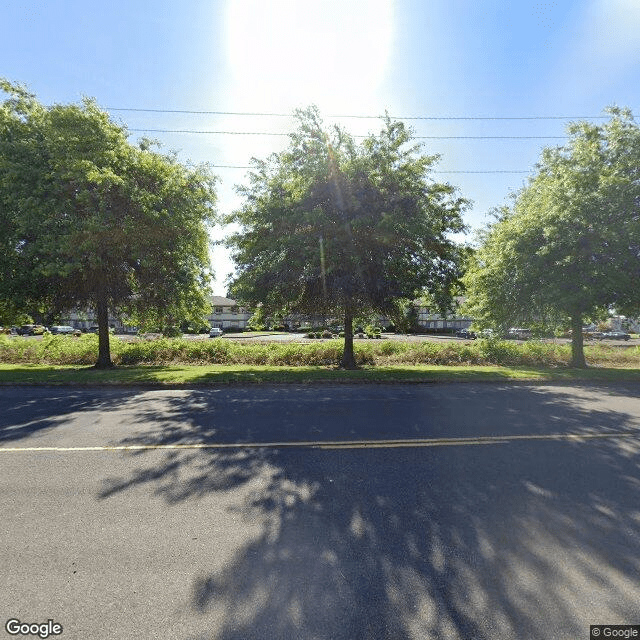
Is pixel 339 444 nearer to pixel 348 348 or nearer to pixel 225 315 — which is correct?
pixel 348 348

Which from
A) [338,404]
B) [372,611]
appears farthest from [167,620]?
[338,404]

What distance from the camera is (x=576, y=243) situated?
1528 cm

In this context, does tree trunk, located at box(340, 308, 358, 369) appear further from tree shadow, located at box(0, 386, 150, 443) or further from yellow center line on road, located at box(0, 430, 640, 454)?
yellow center line on road, located at box(0, 430, 640, 454)

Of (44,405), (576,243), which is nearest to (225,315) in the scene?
(576,243)

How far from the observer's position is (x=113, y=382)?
12555mm

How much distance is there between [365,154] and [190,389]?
10710 mm

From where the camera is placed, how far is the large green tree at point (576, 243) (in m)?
15.0

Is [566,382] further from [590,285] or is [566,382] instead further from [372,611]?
[372,611]

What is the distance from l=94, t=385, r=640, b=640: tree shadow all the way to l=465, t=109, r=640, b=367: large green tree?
992cm

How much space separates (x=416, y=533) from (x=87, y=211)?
47.7ft

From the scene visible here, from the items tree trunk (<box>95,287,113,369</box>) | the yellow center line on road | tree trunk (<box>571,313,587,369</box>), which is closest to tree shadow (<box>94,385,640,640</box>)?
the yellow center line on road

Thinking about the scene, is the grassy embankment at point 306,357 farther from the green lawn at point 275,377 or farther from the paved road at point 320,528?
the paved road at point 320,528

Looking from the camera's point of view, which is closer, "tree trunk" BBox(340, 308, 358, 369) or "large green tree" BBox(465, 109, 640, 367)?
"large green tree" BBox(465, 109, 640, 367)

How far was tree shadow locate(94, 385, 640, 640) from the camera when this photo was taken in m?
2.73
